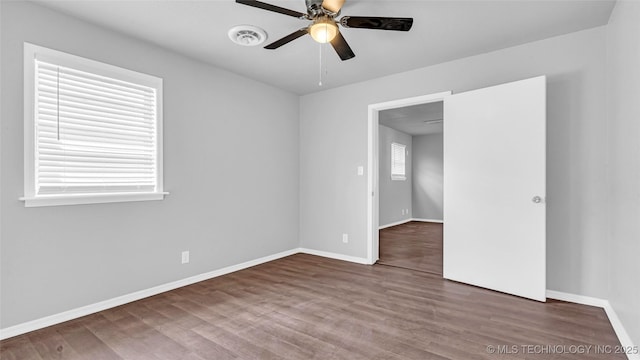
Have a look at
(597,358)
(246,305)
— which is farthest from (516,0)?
(246,305)

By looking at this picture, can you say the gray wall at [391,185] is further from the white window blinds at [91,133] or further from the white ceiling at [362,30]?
the white window blinds at [91,133]

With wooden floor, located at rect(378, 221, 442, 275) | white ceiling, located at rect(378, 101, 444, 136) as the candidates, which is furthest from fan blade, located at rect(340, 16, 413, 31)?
white ceiling, located at rect(378, 101, 444, 136)

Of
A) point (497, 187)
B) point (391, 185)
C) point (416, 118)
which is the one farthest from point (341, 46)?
point (391, 185)

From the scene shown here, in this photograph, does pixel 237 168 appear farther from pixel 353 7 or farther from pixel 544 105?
pixel 544 105

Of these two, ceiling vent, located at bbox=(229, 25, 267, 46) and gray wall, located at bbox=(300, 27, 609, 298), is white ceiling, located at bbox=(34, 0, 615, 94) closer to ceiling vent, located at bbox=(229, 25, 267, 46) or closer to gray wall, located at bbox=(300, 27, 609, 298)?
ceiling vent, located at bbox=(229, 25, 267, 46)

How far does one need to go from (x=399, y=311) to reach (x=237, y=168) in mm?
2523

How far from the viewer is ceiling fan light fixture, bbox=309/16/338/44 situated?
7.00 ft

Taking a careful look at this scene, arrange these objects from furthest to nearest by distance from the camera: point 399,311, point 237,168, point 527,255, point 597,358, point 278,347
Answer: point 237,168, point 527,255, point 399,311, point 278,347, point 597,358

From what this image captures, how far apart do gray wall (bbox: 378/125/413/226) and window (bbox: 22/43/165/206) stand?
5.02 m

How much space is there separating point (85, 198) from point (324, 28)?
7.85 ft

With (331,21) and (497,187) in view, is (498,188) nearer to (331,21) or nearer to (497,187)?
(497,187)

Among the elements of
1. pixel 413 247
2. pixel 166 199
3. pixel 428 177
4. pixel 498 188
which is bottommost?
pixel 413 247

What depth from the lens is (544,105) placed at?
2.75 metres

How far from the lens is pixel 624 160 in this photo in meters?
2.20
